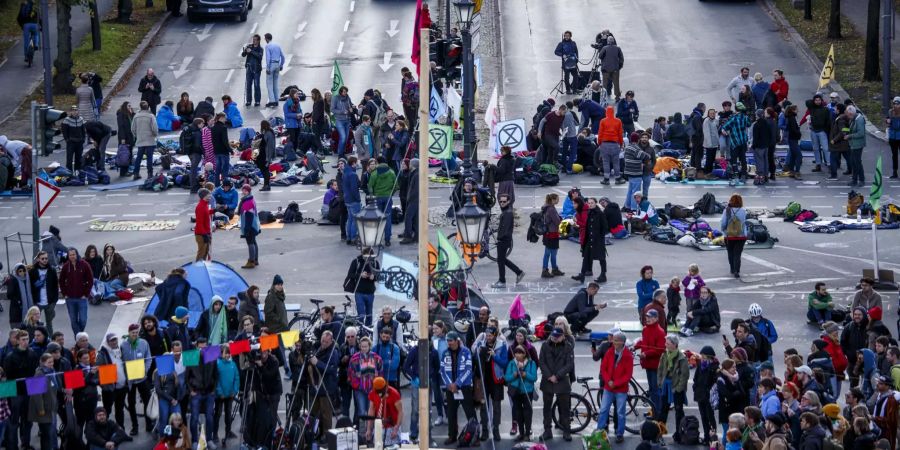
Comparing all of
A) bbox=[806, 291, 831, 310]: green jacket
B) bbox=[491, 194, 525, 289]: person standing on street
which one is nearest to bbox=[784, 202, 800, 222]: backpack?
bbox=[491, 194, 525, 289]: person standing on street

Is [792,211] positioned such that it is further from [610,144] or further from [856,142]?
[610,144]

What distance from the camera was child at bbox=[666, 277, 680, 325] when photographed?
2636 centimetres

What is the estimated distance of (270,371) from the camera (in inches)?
893

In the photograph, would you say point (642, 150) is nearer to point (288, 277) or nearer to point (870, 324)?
point (288, 277)

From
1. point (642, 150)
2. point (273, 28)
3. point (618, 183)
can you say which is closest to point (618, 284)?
point (642, 150)

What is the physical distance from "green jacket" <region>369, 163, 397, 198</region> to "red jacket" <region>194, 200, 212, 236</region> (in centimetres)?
333

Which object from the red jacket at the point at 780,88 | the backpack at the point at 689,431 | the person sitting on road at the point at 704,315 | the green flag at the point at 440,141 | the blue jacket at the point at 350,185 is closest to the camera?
the backpack at the point at 689,431

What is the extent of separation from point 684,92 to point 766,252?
1414 centimetres

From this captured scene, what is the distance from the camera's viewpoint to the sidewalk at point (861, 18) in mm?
49062

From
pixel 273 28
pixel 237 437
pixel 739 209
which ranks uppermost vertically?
pixel 273 28

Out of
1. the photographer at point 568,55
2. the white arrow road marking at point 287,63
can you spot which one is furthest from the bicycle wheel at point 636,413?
the white arrow road marking at point 287,63

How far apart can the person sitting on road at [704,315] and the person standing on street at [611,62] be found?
59.3 ft

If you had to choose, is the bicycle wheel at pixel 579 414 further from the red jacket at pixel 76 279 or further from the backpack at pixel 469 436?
the red jacket at pixel 76 279

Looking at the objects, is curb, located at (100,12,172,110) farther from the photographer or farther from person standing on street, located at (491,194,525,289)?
person standing on street, located at (491,194,525,289)
